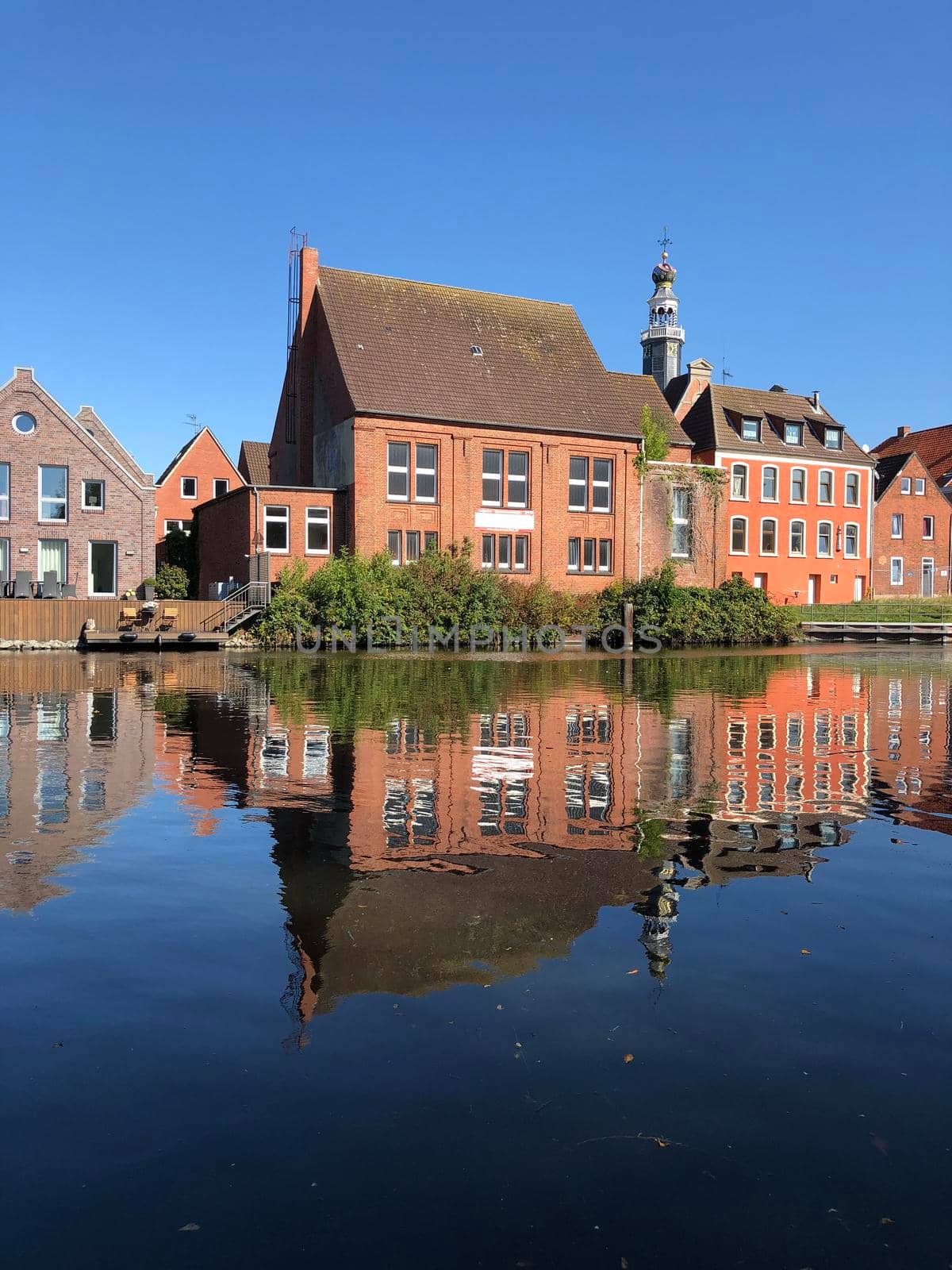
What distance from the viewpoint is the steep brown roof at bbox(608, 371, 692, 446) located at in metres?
46.0

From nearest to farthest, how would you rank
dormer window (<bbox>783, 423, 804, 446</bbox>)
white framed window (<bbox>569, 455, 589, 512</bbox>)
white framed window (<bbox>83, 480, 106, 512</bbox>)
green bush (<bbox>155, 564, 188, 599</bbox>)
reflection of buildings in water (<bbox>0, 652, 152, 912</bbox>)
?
reflection of buildings in water (<bbox>0, 652, 152, 912</bbox>) < white framed window (<bbox>83, 480, 106, 512</bbox>) < white framed window (<bbox>569, 455, 589, 512</bbox>) < green bush (<bbox>155, 564, 188, 599</bbox>) < dormer window (<bbox>783, 423, 804, 446</bbox>)

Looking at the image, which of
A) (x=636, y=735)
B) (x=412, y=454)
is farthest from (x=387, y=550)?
(x=636, y=735)

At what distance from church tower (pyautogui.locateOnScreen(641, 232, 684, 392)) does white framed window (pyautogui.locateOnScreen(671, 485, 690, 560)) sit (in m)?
26.7

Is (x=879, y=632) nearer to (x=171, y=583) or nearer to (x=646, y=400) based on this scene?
(x=646, y=400)

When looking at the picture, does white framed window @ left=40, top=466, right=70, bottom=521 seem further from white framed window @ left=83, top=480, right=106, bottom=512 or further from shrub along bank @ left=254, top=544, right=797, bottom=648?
shrub along bank @ left=254, top=544, right=797, bottom=648

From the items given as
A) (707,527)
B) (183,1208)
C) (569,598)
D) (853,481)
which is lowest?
(183,1208)

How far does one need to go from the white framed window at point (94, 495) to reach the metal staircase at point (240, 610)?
937cm

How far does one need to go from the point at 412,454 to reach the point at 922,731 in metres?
28.2

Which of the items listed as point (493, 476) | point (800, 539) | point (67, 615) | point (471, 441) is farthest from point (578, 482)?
point (67, 615)

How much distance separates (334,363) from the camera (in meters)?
41.3

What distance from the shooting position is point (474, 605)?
38.8 meters

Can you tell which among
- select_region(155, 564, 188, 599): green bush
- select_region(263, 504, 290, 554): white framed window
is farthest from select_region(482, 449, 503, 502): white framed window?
select_region(155, 564, 188, 599): green bush

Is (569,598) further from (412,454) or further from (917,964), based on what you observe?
(917,964)

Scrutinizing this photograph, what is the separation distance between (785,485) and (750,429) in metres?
3.79
